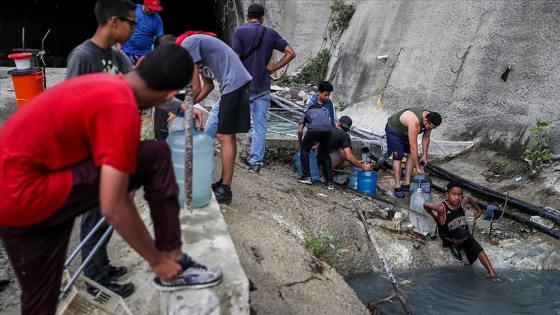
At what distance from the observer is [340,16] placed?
14.8 m

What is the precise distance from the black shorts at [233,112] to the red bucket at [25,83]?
4006mm

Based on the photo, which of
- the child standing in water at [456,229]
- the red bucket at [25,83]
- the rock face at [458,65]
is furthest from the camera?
the rock face at [458,65]

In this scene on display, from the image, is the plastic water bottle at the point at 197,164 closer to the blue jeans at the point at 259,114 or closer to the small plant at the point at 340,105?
the blue jeans at the point at 259,114

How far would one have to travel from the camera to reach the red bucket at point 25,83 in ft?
24.2

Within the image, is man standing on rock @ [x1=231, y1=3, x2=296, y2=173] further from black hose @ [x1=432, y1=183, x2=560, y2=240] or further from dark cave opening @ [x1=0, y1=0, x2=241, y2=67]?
dark cave opening @ [x1=0, y1=0, x2=241, y2=67]

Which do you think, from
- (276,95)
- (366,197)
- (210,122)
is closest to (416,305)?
(366,197)

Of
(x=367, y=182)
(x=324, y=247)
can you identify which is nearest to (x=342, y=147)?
(x=367, y=182)

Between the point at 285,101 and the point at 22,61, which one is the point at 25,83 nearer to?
the point at 22,61

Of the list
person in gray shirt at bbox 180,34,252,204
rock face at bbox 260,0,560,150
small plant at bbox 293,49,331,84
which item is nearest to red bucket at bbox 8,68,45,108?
person in gray shirt at bbox 180,34,252,204

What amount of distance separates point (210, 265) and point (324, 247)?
2.84 metres

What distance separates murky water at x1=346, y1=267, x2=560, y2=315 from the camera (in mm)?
5715

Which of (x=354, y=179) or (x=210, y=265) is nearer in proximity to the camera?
(x=210, y=265)

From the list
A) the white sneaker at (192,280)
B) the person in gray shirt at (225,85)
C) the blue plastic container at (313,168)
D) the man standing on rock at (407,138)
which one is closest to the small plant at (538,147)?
the man standing on rock at (407,138)

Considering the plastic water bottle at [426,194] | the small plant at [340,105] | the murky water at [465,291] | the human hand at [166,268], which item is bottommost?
the murky water at [465,291]
